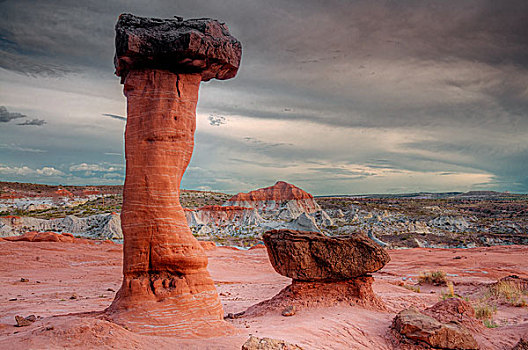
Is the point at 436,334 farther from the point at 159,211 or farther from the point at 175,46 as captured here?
the point at 175,46

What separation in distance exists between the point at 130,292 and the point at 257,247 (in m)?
24.9

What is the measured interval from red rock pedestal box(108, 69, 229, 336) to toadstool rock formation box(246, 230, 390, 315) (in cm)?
276

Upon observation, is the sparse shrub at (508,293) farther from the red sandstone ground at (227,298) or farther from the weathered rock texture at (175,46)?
the weathered rock texture at (175,46)

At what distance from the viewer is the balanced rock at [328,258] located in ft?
30.6

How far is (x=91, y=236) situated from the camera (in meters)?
33.2

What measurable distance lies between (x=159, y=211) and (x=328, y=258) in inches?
188

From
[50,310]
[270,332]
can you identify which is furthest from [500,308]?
[50,310]

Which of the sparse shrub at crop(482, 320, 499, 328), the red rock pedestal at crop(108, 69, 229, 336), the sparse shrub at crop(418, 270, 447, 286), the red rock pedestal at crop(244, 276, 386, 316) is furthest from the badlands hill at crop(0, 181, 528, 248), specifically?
the red rock pedestal at crop(108, 69, 229, 336)

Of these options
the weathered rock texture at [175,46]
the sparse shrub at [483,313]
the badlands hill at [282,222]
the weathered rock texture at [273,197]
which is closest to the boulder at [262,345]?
the weathered rock texture at [175,46]

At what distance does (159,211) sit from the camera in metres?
7.06

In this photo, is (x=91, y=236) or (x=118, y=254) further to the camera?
(x=91, y=236)

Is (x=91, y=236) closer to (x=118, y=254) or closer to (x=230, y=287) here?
(x=118, y=254)

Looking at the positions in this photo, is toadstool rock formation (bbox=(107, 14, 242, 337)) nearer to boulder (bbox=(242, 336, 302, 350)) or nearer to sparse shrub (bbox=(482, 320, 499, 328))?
boulder (bbox=(242, 336, 302, 350))

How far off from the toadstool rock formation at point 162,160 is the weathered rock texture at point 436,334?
12.6 feet
